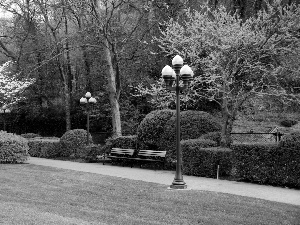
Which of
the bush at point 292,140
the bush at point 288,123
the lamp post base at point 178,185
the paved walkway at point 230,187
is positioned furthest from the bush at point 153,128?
the bush at point 288,123

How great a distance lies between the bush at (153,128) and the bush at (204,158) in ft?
9.30

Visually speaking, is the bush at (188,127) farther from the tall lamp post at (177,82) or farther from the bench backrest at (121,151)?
the tall lamp post at (177,82)

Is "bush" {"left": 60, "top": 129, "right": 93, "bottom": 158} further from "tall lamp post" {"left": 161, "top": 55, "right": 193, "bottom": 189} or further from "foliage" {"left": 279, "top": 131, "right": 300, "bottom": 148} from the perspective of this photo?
"foliage" {"left": 279, "top": 131, "right": 300, "bottom": 148}

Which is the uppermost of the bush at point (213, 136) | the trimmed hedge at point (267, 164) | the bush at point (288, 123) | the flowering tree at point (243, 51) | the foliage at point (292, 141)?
the flowering tree at point (243, 51)

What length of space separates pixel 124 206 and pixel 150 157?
9.05m

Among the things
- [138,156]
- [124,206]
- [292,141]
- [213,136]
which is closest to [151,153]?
[138,156]

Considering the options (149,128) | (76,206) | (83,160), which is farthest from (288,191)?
(83,160)

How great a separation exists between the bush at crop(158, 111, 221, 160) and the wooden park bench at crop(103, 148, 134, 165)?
6.40ft

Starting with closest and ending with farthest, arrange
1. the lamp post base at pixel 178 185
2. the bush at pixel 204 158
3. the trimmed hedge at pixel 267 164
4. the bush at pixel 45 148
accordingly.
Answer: the lamp post base at pixel 178 185
the trimmed hedge at pixel 267 164
the bush at pixel 204 158
the bush at pixel 45 148

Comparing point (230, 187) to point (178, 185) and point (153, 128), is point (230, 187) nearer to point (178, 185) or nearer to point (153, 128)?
point (178, 185)

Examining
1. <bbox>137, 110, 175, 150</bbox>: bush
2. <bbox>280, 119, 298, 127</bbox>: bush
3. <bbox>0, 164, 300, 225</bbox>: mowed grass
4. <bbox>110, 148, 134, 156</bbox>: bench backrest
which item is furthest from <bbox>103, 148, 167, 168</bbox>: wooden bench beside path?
<bbox>280, 119, 298, 127</bbox>: bush

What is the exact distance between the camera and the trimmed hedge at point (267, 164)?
12.5 m

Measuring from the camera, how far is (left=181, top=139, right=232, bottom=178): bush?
14656mm

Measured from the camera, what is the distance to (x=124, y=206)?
9.56m
